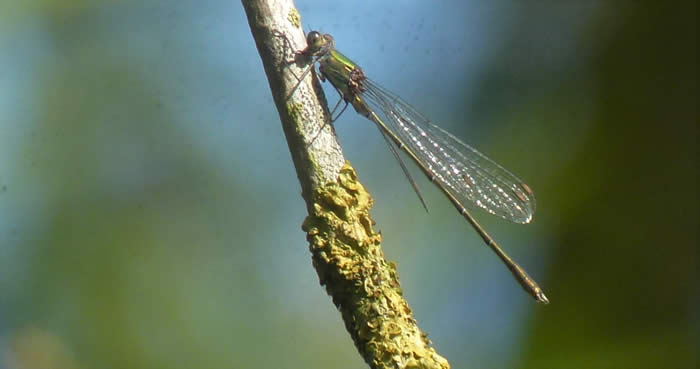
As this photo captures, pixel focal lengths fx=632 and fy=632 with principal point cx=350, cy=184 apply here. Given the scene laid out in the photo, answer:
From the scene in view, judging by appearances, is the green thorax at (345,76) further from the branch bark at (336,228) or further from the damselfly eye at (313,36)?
the branch bark at (336,228)

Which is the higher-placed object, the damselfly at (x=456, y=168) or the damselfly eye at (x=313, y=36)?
the damselfly eye at (x=313, y=36)

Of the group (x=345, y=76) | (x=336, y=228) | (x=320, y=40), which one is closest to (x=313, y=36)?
(x=320, y=40)

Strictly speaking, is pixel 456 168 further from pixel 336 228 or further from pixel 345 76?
pixel 336 228

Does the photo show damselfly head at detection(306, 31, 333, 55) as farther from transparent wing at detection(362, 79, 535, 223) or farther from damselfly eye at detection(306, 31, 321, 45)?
transparent wing at detection(362, 79, 535, 223)

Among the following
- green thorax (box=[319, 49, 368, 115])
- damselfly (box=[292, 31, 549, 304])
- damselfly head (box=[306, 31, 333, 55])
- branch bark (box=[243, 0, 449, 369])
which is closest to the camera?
branch bark (box=[243, 0, 449, 369])

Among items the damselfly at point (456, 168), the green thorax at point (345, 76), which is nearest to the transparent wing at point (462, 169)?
the damselfly at point (456, 168)

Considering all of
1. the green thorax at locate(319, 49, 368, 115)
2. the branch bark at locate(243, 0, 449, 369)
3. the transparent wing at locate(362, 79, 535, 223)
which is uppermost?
the green thorax at locate(319, 49, 368, 115)

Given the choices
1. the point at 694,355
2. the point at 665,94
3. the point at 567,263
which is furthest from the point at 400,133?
the point at 694,355

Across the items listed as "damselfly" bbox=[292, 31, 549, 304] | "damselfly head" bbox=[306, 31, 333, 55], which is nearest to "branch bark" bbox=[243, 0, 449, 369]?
"damselfly head" bbox=[306, 31, 333, 55]
